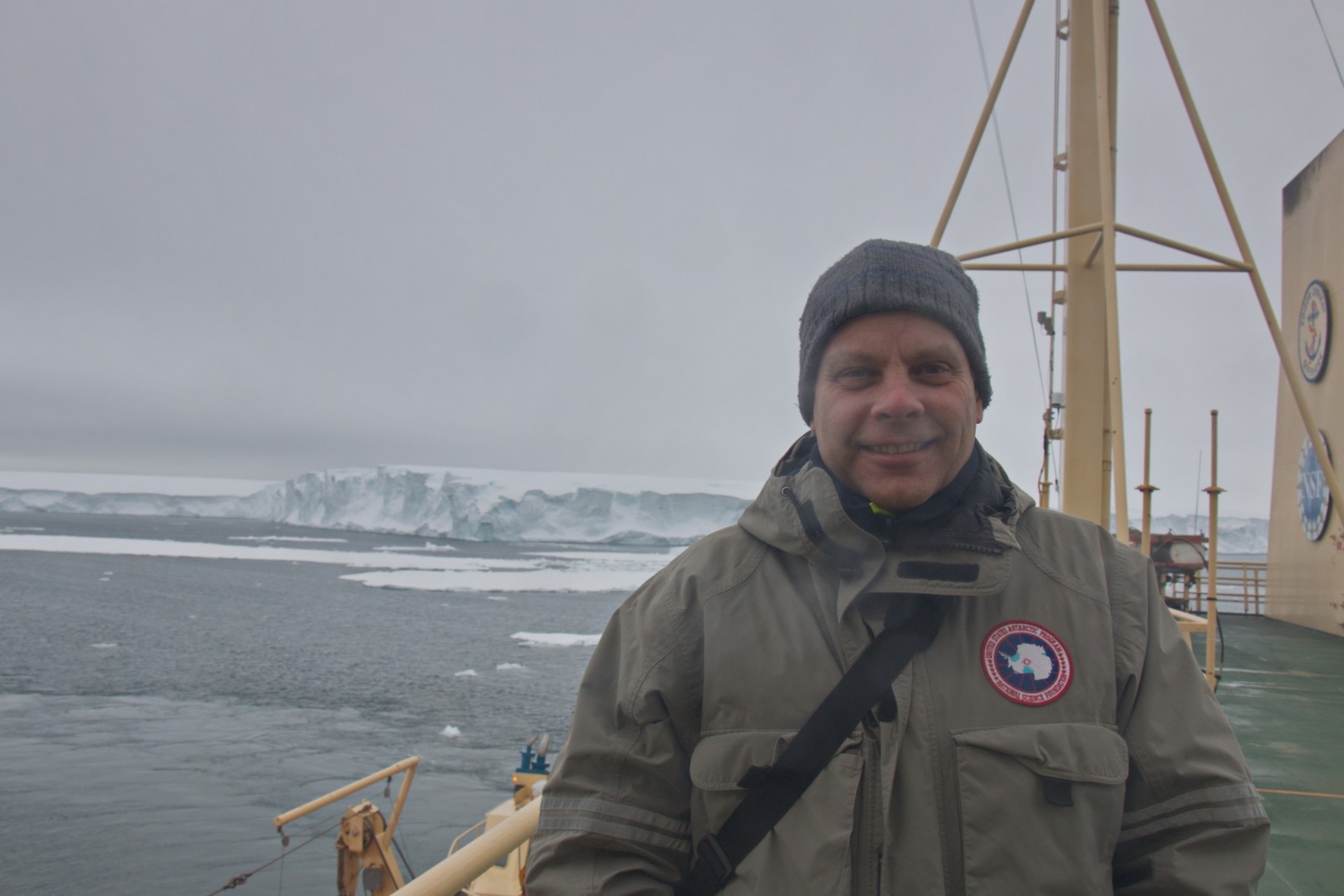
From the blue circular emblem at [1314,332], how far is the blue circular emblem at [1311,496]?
738mm

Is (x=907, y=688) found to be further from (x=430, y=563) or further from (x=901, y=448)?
(x=430, y=563)

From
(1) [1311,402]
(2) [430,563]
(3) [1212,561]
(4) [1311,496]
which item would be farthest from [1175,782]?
(2) [430,563]

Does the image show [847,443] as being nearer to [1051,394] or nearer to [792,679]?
[792,679]

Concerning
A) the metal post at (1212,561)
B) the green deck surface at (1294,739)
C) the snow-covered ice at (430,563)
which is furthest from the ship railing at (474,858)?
the snow-covered ice at (430,563)

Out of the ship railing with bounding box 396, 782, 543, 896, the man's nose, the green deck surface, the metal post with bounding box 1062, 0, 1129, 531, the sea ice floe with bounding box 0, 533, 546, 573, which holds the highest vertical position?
the metal post with bounding box 1062, 0, 1129, 531

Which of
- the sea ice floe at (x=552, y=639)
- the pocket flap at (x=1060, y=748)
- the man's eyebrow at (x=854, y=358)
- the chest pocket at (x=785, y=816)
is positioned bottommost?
the sea ice floe at (x=552, y=639)

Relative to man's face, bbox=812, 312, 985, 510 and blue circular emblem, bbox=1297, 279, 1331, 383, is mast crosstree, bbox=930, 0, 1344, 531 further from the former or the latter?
blue circular emblem, bbox=1297, 279, 1331, 383

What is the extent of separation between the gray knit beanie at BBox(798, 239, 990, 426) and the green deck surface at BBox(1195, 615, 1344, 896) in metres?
2.32

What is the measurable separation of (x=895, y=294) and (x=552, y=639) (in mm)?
22206

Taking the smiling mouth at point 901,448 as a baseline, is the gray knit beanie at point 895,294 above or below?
above

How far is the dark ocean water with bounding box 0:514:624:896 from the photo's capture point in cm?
909

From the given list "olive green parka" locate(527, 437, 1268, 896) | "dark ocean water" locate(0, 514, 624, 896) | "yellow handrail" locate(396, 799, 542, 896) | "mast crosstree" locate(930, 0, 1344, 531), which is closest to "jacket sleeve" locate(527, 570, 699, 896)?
"olive green parka" locate(527, 437, 1268, 896)

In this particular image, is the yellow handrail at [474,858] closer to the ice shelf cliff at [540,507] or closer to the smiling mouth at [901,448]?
the smiling mouth at [901,448]

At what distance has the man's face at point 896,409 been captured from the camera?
3.30 feet
